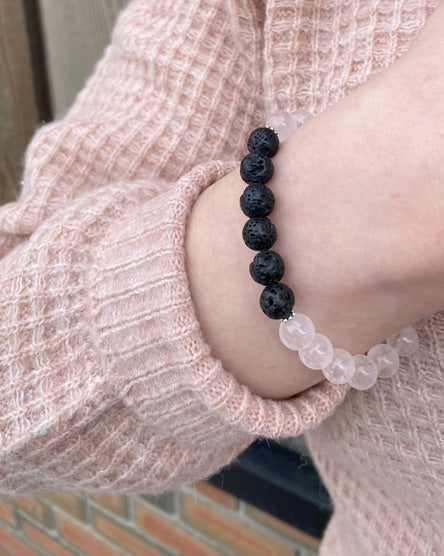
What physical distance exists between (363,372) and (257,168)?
6.3 inches

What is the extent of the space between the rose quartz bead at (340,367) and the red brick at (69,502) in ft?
3.83

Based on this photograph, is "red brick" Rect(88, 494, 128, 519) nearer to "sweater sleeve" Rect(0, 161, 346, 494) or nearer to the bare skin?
"sweater sleeve" Rect(0, 161, 346, 494)

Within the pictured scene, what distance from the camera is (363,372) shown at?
39 centimetres

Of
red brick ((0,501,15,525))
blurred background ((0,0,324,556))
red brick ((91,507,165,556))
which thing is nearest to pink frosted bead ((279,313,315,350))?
blurred background ((0,0,324,556))

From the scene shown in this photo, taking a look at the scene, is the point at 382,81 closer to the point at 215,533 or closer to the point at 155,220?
the point at 155,220

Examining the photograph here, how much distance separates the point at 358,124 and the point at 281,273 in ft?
0.31

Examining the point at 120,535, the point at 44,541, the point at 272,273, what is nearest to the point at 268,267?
the point at 272,273

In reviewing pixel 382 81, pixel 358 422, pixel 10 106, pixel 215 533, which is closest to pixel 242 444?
pixel 358 422

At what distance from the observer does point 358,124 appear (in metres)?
0.31

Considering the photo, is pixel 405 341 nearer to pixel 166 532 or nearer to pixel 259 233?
pixel 259 233

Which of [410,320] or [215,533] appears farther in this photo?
[215,533]

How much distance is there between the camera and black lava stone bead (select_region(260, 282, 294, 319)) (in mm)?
336

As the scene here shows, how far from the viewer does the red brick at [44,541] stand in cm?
148

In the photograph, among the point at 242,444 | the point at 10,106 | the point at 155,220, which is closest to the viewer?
the point at 155,220
